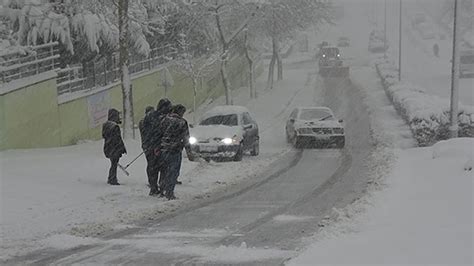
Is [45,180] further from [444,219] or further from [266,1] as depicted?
[266,1]

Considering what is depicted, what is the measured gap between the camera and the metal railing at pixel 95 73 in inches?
944

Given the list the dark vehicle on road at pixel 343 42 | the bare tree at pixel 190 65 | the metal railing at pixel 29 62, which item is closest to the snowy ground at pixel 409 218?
the metal railing at pixel 29 62

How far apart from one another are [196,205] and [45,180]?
3.50 meters

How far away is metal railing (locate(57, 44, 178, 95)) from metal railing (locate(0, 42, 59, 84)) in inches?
21.0

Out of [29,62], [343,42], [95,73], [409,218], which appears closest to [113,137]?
[409,218]

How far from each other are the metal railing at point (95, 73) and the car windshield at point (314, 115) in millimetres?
7579

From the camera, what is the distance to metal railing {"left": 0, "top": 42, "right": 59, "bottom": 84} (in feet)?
65.3

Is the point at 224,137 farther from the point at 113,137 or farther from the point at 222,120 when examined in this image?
the point at 113,137

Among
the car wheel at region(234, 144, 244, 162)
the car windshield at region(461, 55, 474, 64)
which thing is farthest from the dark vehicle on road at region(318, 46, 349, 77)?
the car wheel at region(234, 144, 244, 162)

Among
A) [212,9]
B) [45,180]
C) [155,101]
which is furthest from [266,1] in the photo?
[45,180]

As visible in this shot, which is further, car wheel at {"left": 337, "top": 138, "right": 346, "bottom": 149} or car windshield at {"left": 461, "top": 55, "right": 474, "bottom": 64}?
car windshield at {"left": 461, "top": 55, "right": 474, "bottom": 64}

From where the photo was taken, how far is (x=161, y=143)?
43.3ft

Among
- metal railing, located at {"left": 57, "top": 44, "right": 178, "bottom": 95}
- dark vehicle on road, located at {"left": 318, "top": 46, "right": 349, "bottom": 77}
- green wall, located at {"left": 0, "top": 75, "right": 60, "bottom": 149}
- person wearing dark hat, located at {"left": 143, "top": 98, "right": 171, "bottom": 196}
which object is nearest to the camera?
person wearing dark hat, located at {"left": 143, "top": 98, "right": 171, "bottom": 196}

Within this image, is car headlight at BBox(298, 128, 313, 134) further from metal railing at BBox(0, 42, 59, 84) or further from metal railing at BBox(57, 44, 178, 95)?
metal railing at BBox(0, 42, 59, 84)
